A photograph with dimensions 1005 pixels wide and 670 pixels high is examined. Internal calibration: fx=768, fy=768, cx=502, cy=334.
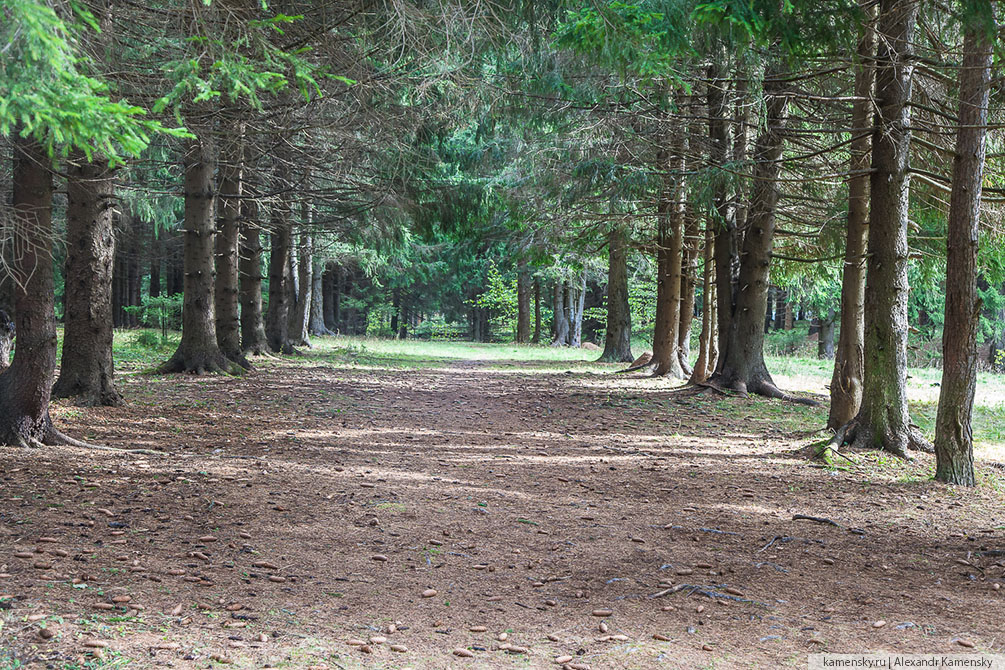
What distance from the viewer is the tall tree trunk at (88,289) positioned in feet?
29.9

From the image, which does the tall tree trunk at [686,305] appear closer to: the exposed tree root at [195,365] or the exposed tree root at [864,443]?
the exposed tree root at [864,443]

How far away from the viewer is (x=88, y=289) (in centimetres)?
916

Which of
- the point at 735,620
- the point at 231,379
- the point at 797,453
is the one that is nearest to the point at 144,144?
the point at 735,620

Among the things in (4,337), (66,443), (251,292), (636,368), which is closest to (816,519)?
(66,443)

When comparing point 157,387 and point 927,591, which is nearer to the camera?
point 927,591

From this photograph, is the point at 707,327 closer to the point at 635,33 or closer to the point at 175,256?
the point at 635,33

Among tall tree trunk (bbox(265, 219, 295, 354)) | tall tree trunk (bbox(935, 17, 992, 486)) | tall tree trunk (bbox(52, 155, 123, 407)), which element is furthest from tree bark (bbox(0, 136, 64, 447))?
tall tree trunk (bbox(265, 219, 295, 354))

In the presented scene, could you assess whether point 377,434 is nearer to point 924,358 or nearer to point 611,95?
point 611,95

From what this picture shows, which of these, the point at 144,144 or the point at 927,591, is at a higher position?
the point at 144,144

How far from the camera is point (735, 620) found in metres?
4.22

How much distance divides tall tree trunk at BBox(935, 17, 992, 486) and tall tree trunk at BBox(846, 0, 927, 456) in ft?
4.16

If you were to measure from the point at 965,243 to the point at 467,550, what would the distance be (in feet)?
17.3

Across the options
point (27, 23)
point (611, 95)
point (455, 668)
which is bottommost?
point (455, 668)

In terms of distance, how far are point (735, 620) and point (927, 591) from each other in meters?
1.38
